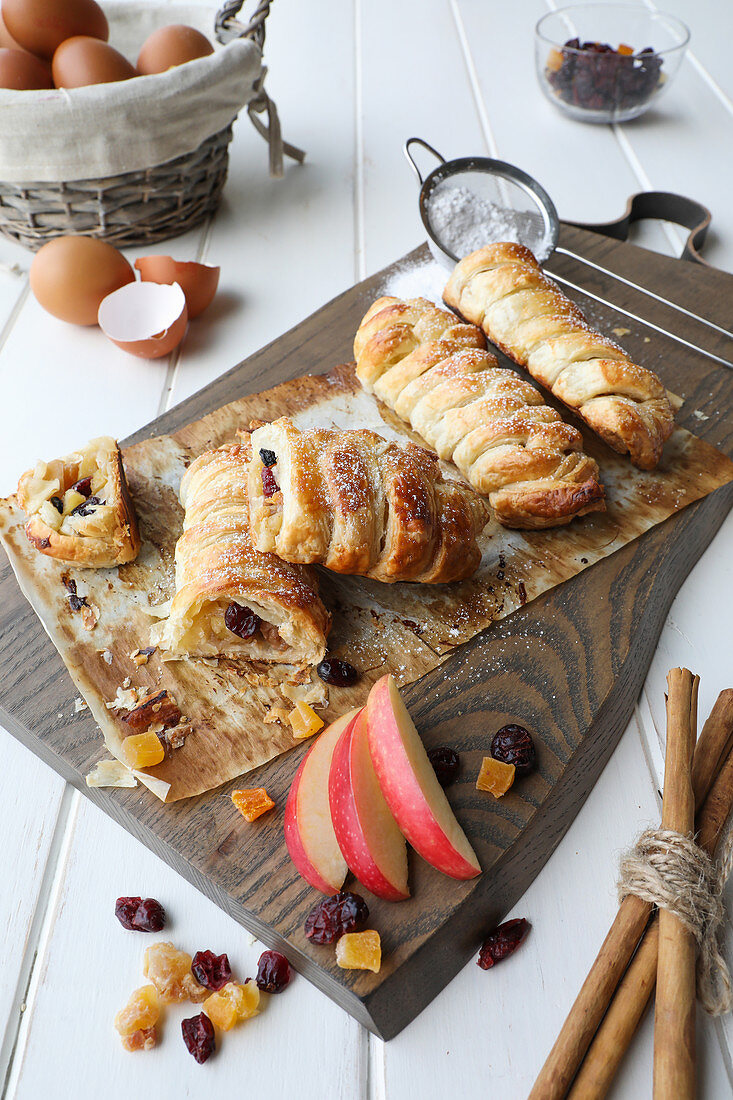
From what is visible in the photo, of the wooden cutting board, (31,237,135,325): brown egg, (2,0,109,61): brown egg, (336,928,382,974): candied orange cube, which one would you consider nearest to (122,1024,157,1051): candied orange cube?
the wooden cutting board

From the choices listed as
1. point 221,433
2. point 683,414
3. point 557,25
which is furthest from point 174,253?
point 557,25

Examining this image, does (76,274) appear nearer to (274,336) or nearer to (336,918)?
(274,336)

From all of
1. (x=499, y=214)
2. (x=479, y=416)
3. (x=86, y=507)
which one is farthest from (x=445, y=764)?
(x=499, y=214)

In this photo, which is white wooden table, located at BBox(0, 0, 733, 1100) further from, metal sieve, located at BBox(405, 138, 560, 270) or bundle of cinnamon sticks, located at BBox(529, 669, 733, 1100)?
metal sieve, located at BBox(405, 138, 560, 270)

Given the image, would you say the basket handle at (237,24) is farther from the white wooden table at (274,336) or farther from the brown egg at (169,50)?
the white wooden table at (274,336)

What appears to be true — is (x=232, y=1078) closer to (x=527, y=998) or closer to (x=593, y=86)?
(x=527, y=998)

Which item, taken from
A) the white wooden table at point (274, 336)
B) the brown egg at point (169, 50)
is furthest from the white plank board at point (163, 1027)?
the brown egg at point (169, 50)
